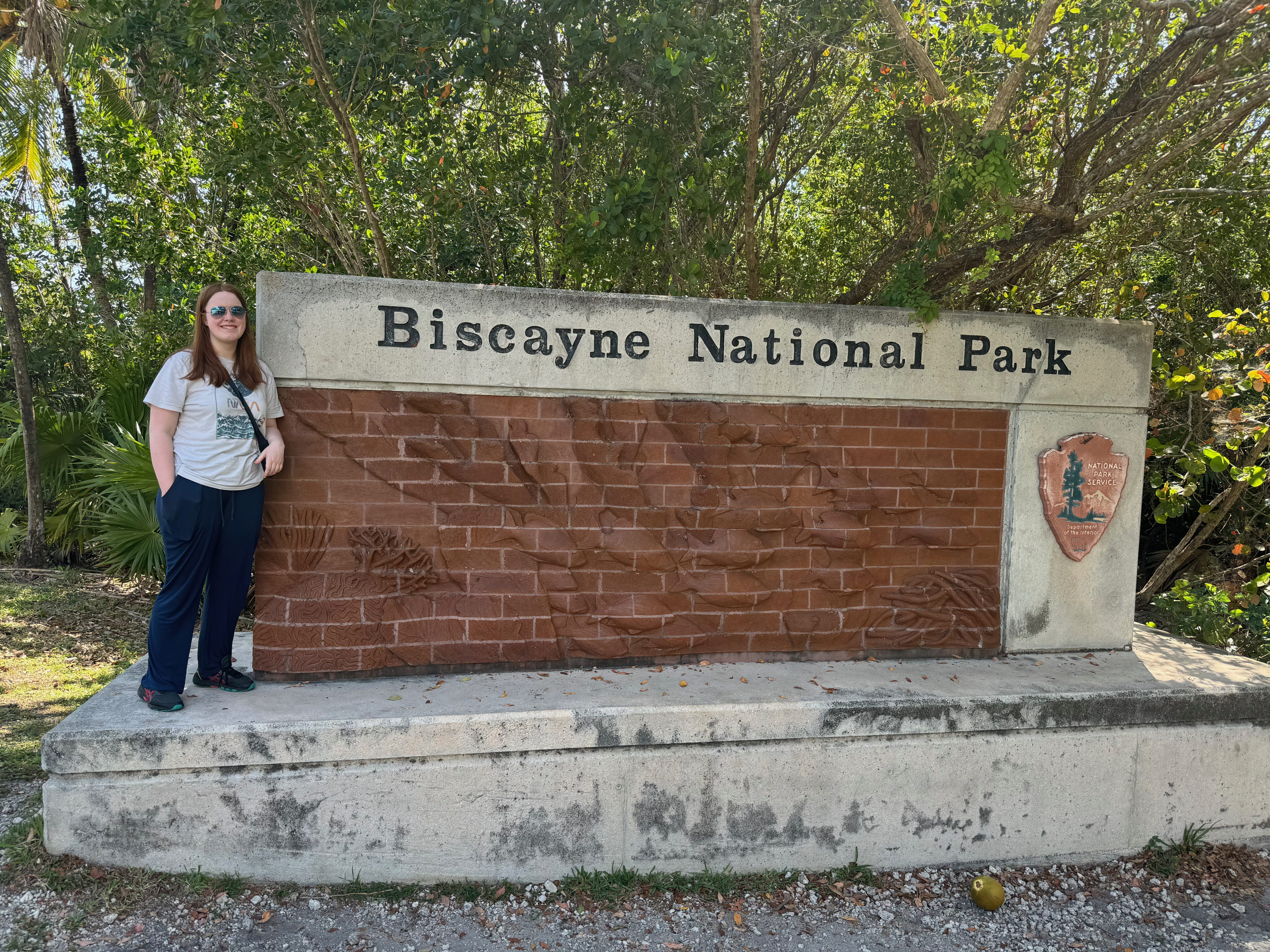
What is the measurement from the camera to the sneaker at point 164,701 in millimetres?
3109

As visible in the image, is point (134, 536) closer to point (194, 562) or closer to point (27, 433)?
point (27, 433)

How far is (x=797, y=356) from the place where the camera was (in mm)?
3773

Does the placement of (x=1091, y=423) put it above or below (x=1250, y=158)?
below

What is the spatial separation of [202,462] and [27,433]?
6009 mm

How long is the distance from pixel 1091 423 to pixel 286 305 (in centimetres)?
367

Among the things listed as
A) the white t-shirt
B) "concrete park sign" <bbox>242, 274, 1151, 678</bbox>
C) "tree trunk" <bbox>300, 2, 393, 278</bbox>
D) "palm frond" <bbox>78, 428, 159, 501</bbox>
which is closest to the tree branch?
"concrete park sign" <bbox>242, 274, 1151, 678</bbox>

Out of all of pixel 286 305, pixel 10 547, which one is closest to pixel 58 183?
pixel 10 547

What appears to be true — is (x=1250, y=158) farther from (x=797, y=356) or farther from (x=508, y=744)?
(x=508, y=744)

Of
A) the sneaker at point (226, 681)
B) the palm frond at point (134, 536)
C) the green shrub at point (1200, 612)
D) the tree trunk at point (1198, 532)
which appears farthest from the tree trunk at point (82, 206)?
the tree trunk at point (1198, 532)

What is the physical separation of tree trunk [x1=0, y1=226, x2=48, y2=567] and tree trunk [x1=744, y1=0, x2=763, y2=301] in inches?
262

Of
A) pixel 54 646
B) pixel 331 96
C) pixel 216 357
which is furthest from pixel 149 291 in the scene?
pixel 216 357

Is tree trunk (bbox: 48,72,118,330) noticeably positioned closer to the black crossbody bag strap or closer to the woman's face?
the woman's face

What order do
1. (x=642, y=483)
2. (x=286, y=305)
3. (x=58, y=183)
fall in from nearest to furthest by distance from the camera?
1. (x=286, y=305)
2. (x=642, y=483)
3. (x=58, y=183)

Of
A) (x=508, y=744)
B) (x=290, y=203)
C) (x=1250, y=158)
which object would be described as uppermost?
(x=1250, y=158)
